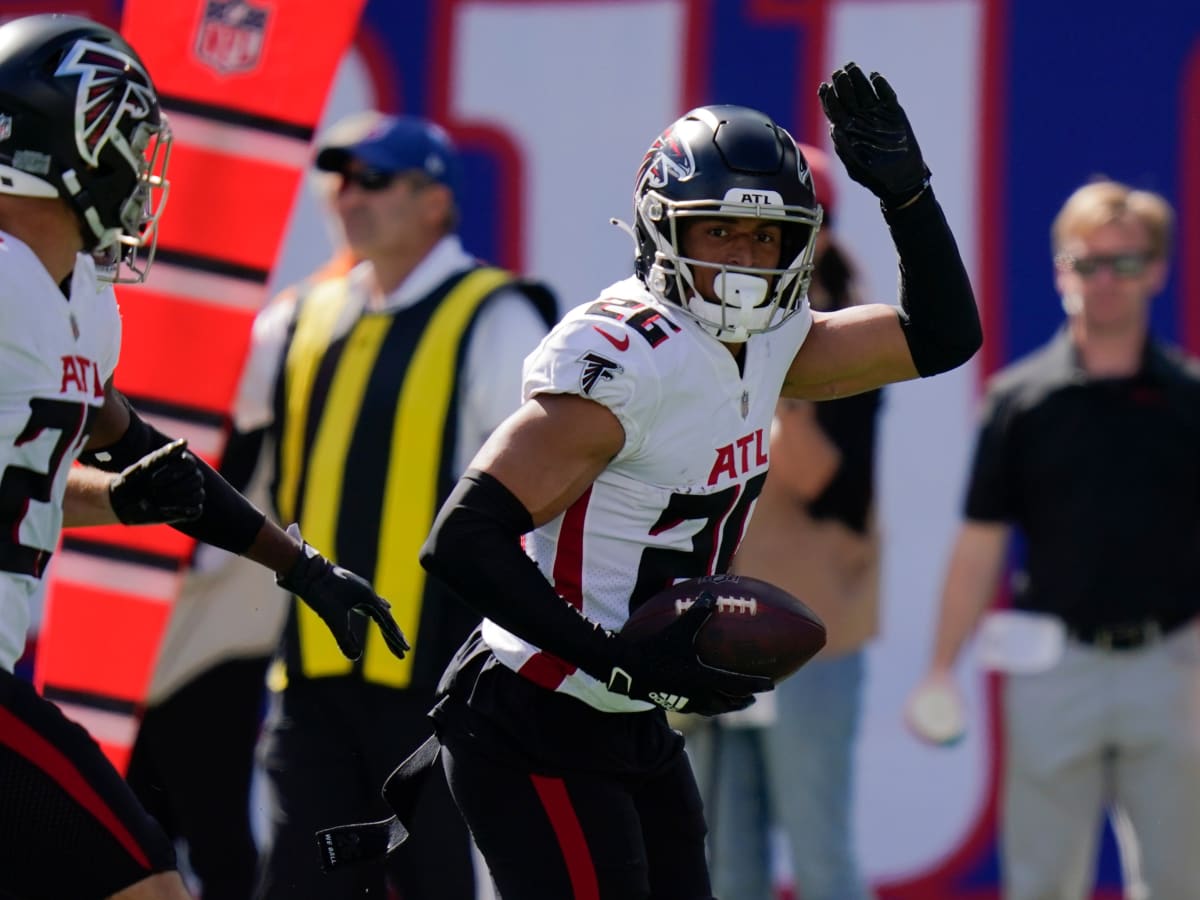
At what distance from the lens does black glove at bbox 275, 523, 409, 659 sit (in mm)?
3502

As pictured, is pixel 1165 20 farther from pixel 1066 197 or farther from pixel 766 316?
pixel 766 316

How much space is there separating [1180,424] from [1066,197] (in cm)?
102

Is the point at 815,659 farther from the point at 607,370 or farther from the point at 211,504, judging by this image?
the point at 607,370

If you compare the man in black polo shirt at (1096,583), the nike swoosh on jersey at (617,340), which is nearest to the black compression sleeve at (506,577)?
the nike swoosh on jersey at (617,340)

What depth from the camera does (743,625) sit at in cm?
319

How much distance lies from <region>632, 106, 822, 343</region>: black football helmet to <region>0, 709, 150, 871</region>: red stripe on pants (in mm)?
1066

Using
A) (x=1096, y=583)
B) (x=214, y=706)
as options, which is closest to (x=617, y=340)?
(x=1096, y=583)

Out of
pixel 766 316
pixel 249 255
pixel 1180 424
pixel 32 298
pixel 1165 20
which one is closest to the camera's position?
pixel 32 298

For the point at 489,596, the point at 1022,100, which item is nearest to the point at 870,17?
the point at 1022,100

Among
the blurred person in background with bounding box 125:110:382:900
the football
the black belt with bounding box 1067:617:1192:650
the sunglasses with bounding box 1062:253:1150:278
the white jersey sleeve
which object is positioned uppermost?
the white jersey sleeve

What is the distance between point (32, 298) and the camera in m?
3.12

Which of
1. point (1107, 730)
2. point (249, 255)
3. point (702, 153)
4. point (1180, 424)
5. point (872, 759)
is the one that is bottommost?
point (872, 759)

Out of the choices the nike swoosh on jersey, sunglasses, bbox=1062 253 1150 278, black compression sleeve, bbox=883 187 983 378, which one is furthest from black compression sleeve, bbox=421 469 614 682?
sunglasses, bbox=1062 253 1150 278

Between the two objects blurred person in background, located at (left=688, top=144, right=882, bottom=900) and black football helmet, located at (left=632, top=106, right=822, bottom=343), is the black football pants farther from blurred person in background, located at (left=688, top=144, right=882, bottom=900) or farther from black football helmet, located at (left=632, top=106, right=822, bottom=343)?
blurred person in background, located at (left=688, top=144, right=882, bottom=900)
